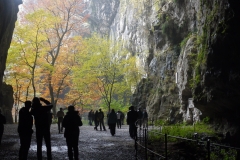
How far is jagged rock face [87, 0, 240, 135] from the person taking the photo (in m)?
12.0

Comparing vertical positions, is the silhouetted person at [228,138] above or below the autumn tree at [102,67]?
below

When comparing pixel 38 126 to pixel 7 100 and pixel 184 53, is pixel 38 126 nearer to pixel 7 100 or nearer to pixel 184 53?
pixel 184 53

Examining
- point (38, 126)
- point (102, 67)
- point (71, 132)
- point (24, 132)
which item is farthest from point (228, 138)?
point (102, 67)

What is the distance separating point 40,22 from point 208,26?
19.6 metres

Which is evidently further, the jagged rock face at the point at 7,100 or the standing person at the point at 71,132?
the jagged rock face at the point at 7,100

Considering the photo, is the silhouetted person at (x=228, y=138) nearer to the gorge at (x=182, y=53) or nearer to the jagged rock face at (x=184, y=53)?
the gorge at (x=182, y=53)

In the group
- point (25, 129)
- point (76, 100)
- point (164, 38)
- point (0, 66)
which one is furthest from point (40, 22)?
point (25, 129)

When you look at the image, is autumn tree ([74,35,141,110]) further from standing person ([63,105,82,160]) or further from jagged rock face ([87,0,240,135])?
standing person ([63,105,82,160])

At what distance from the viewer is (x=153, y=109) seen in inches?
1101

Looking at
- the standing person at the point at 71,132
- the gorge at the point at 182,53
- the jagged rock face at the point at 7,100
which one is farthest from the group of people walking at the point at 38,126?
the jagged rock face at the point at 7,100

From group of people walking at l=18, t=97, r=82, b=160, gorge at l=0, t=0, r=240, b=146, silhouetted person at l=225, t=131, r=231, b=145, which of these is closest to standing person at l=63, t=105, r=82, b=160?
group of people walking at l=18, t=97, r=82, b=160

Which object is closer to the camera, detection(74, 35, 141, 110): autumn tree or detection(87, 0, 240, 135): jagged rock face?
detection(87, 0, 240, 135): jagged rock face

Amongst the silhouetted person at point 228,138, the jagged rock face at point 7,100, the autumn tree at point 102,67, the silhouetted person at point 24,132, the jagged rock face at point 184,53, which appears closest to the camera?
the silhouetted person at point 24,132

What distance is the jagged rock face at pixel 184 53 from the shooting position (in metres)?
12.0
